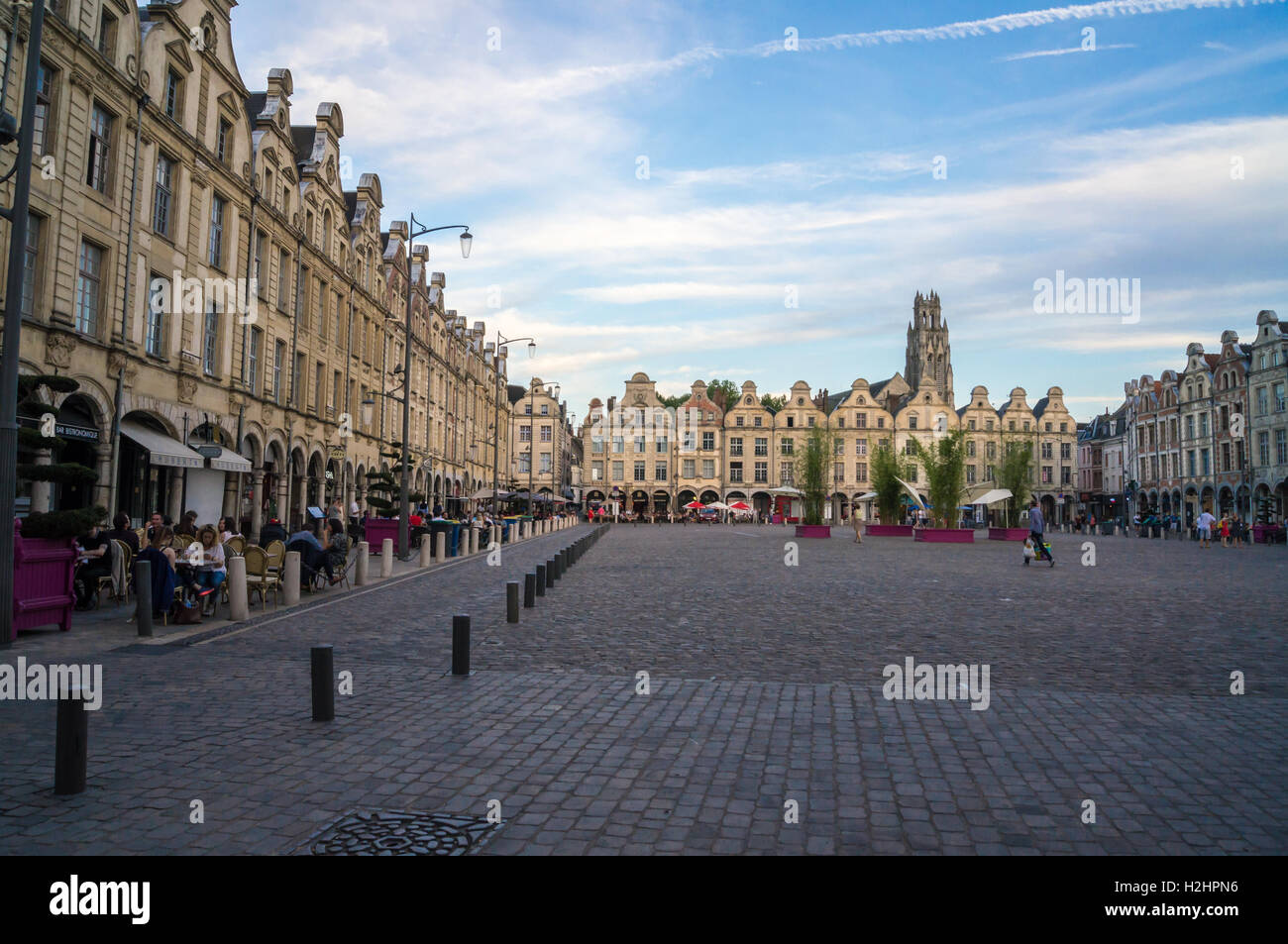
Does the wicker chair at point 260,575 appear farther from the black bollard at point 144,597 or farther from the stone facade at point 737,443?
the stone facade at point 737,443

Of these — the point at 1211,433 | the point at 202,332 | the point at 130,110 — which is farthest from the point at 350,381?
the point at 1211,433

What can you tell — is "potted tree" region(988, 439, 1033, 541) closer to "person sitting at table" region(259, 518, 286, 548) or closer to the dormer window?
"person sitting at table" region(259, 518, 286, 548)

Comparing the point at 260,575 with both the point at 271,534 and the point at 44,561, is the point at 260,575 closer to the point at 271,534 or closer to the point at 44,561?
the point at 271,534

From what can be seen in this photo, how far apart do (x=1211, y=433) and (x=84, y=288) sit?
74.7 m

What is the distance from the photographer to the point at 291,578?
14.3 metres

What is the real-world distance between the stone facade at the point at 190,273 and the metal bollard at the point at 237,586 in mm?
6392

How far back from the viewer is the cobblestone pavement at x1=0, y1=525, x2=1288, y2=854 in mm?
4453

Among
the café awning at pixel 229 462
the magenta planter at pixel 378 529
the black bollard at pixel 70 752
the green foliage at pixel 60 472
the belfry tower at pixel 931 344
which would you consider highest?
the belfry tower at pixel 931 344

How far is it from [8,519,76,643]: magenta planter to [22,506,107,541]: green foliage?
0.08m

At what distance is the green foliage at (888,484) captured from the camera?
5075cm

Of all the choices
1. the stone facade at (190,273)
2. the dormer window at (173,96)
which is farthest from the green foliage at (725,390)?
the dormer window at (173,96)

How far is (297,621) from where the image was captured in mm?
12438

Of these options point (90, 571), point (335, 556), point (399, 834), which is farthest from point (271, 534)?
point (399, 834)
